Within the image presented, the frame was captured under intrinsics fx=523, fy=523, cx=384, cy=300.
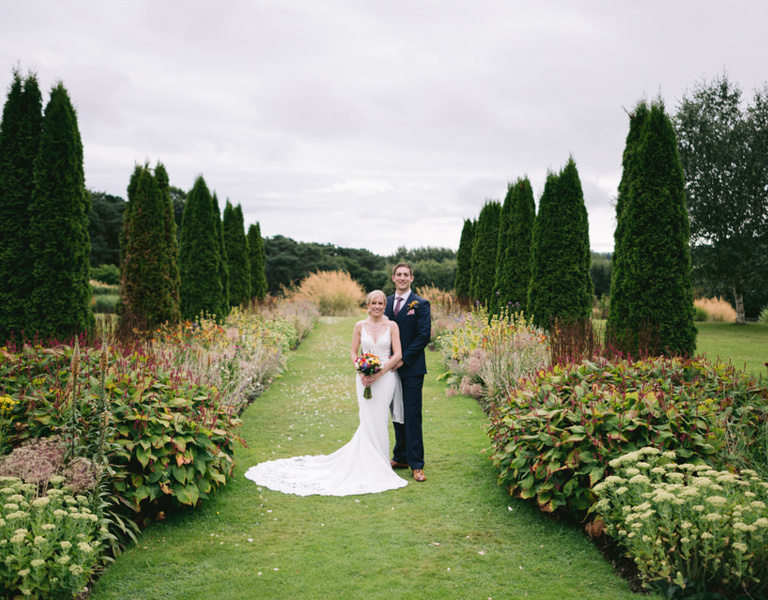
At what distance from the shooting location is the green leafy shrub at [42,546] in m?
2.61

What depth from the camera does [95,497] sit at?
327 centimetres

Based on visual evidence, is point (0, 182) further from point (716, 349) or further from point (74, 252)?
point (716, 349)

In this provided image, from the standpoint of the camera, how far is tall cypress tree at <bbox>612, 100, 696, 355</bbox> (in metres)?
7.61

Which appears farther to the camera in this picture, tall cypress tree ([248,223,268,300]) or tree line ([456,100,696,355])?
tall cypress tree ([248,223,268,300])

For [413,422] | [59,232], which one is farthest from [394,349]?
[59,232]

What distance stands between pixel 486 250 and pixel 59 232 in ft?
39.7

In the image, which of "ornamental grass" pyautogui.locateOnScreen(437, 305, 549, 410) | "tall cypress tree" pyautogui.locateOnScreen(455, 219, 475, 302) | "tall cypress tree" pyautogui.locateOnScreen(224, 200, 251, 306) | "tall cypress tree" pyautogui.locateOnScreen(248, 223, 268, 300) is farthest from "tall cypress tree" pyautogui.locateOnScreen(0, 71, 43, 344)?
"tall cypress tree" pyautogui.locateOnScreen(455, 219, 475, 302)

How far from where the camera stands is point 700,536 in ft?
8.97

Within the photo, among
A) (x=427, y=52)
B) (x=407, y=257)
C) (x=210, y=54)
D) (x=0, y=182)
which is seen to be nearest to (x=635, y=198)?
(x=427, y=52)

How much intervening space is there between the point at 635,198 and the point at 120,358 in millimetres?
7370

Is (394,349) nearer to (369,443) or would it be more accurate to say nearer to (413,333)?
(413,333)

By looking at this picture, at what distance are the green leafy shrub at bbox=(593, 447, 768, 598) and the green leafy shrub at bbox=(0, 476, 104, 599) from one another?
117 inches

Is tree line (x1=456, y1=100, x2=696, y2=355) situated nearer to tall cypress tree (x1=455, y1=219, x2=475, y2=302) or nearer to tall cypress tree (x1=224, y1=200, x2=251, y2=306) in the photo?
tall cypress tree (x1=455, y1=219, x2=475, y2=302)

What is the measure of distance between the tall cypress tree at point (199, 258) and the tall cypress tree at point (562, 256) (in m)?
8.07
